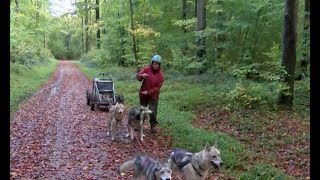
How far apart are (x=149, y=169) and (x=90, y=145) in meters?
4.36

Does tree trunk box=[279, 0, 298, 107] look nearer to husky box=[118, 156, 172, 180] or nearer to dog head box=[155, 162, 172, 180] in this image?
husky box=[118, 156, 172, 180]

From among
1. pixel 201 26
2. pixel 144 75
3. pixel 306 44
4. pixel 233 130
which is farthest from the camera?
pixel 201 26

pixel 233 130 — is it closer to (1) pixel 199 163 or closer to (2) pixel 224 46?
(1) pixel 199 163

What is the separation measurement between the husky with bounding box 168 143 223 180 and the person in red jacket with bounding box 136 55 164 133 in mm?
4241

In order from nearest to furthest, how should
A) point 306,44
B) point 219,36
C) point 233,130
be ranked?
point 233,130
point 306,44
point 219,36

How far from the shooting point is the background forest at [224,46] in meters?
12.7

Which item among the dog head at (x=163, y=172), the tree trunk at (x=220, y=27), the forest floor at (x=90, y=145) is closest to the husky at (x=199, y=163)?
the dog head at (x=163, y=172)

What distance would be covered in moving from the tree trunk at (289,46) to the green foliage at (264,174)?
5.34m

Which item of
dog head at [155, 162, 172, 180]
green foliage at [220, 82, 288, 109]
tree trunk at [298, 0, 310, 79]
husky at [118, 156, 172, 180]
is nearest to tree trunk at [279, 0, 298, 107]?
green foliage at [220, 82, 288, 109]

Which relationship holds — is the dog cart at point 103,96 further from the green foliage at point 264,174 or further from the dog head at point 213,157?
the dog head at point 213,157

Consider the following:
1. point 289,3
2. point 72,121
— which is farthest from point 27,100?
point 289,3

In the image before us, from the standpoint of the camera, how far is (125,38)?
2973 cm

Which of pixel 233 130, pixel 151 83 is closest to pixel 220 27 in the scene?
pixel 233 130

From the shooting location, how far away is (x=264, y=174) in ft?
23.6
